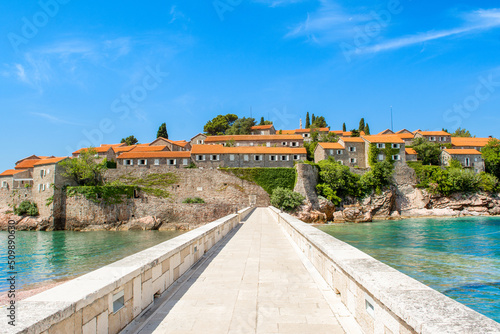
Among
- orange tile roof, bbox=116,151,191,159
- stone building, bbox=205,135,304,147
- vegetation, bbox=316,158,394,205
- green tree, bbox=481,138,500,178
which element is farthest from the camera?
stone building, bbox=205,135,304,147

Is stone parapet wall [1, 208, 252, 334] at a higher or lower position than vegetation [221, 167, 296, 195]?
lower

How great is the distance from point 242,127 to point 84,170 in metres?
42.7

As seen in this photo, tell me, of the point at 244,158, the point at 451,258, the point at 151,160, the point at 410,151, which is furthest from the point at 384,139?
the point at 151,160

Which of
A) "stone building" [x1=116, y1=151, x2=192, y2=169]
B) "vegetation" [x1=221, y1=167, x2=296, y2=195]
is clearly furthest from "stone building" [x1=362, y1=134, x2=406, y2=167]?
"stone building" [x1=116, y1=151, x2=192, y2=169]

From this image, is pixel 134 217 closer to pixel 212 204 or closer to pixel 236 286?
pixel 212 204

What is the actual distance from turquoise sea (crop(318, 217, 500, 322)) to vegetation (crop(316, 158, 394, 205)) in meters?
15.0

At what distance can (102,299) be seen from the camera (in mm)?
3592

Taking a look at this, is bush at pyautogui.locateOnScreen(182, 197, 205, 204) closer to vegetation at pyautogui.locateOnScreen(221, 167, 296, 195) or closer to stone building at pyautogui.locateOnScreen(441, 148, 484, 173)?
vegetation at pyautogui.locateOnScreen(221, 167, 296, 195)

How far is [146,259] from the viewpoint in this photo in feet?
17.0

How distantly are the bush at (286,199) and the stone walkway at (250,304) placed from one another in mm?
34774

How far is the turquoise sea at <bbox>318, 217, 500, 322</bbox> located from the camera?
13383mm

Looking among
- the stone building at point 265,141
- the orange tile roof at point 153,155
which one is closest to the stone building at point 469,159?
the stone building at point 265,141

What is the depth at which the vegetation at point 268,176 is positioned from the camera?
4856 cm

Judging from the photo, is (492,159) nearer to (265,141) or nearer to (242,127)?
(265,141)
